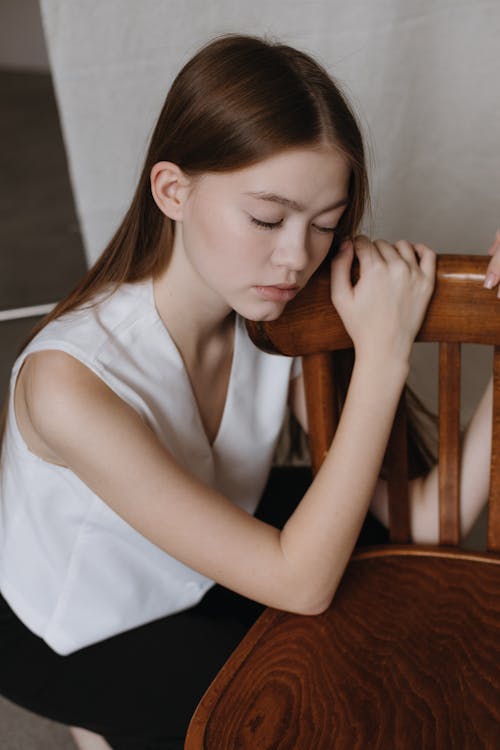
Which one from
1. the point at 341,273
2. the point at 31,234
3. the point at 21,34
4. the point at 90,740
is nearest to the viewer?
the point at 341,273

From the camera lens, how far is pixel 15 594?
1.05 metres

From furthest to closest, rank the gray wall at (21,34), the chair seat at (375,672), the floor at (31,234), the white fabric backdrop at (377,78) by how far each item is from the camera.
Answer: the gray wall at (21,34) < the floor at (31,234) < the white fabric backdrop at (377,78) < the chair seat at (375,672)

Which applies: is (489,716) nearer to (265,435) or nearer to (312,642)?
(312,642)

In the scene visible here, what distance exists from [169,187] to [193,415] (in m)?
0.26

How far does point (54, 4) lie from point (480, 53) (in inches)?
30.3

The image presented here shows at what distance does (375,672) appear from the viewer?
78 cm

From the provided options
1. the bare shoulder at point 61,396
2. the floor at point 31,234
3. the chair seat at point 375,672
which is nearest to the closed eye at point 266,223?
the bare shoulder at point 61,396

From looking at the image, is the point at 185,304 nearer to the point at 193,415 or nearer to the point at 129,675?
the point at 193,415

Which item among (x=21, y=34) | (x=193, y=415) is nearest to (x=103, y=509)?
(x=193, y=415)

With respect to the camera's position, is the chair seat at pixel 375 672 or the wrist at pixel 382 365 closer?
the chair seat at pixel 375 672

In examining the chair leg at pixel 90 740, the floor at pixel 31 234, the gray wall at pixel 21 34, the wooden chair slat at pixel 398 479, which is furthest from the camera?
the gray wall at pixel 21 34

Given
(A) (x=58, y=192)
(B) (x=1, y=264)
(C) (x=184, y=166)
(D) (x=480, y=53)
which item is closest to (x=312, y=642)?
(C) (x=184, y=166)

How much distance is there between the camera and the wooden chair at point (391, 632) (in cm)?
72

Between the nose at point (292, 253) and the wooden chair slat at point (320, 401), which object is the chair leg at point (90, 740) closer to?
the wooden chair slat at point (320, 401)
